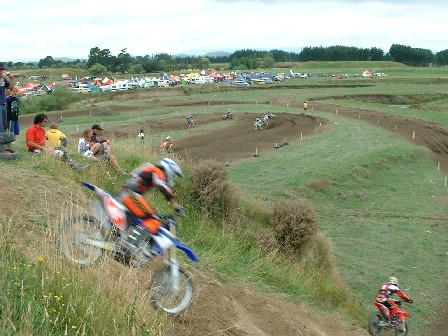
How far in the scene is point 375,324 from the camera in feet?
→ 40.1

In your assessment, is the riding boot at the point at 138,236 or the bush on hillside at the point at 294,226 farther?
the bush on hillside at the point at 294,226

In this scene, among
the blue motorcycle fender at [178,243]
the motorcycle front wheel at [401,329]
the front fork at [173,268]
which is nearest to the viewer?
the front fork at [173,268]

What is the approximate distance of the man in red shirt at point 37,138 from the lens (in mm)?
12805

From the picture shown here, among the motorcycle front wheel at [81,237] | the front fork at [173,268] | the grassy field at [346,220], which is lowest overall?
the grassy field at [346,220]

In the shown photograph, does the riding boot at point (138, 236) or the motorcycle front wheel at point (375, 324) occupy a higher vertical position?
the riding boot at point (138, 236)

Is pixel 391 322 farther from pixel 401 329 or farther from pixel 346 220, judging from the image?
pixel 346 220

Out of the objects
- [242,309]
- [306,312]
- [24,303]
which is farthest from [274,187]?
[24,303]

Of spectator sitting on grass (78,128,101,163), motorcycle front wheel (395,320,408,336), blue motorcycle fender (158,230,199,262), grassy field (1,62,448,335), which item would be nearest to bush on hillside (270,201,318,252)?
grassy field (1,62,448,335)

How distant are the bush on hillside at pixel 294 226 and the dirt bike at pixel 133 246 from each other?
21.1 ft

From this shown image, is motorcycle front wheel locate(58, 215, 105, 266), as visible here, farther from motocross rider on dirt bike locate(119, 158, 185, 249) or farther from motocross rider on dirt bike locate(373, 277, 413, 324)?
motocross rider on dirt bike locate(373, 277, 413, 324)

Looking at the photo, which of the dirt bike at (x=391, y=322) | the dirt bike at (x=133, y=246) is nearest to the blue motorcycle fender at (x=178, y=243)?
the dirt bike at (x=133, y=246)

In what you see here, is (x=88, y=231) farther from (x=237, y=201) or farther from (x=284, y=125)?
(x=284, y=125)

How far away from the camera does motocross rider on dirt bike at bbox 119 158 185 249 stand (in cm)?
782

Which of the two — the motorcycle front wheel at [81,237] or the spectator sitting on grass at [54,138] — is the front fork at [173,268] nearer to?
the motorcycle front wheel at [81,237]
